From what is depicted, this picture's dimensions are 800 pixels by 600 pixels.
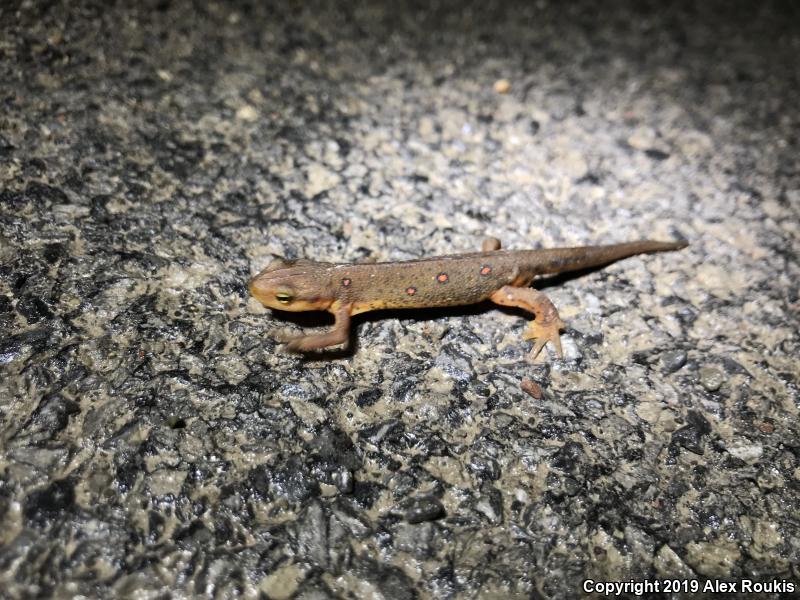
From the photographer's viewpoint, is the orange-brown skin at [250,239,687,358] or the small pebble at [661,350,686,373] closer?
the orange-brown skin at [250,239,687,358]

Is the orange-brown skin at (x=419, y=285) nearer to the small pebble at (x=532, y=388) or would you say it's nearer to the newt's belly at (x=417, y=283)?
the newt's belly at (x=417, y=283)

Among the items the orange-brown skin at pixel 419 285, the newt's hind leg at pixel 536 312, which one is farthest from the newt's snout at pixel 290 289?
the newt's hind leg at pixel 536 312

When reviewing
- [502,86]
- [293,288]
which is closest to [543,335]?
[293,288]

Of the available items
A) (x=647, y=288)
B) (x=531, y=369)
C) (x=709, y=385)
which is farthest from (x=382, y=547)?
(x=647, y=288)

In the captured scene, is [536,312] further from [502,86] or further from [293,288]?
[502,86]

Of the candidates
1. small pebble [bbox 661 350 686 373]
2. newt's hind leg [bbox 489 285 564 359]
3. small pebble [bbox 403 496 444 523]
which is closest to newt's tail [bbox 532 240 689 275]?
newt's hind leg [bbox 489 285 564 359]

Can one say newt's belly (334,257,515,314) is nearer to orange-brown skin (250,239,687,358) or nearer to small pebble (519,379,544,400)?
orange-brown skin (250,239,687,358)
